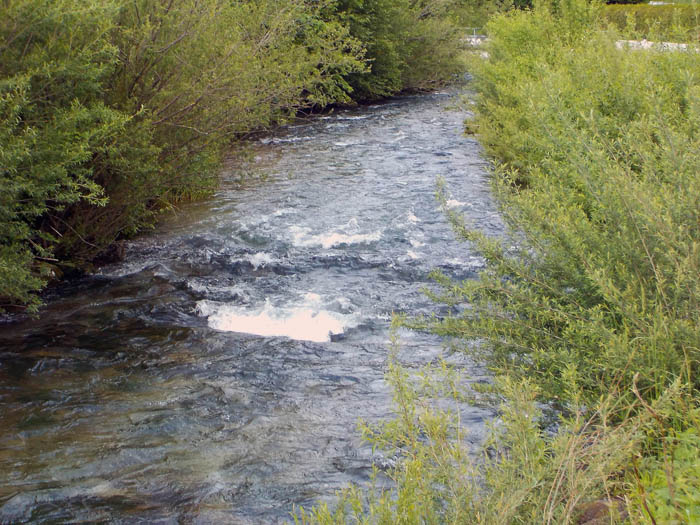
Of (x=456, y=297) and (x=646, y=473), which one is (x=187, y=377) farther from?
(x=646, y=473)

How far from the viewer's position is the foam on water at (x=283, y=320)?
7.52 meters

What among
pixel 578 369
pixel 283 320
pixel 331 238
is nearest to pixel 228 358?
pixel 283 320

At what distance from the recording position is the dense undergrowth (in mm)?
2969

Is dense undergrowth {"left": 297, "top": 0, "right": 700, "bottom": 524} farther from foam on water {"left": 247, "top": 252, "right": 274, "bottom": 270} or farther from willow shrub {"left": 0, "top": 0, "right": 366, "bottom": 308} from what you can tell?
willow shrub {"left": 0, "top": 0, "right": 366, "bottom": 308}

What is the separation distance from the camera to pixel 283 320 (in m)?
7.80

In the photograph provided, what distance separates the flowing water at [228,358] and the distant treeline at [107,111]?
2.56ft

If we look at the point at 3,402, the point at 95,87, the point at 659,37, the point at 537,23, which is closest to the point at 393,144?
the point at 537,23

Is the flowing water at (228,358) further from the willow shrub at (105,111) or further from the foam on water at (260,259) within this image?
the willow shrub at (105,111)

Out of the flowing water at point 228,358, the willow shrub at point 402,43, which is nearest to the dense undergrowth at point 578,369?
the flowing water at point 228,358

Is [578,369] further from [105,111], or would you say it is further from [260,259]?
[260,259]

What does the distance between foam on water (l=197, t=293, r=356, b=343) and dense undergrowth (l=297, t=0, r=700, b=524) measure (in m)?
1.84

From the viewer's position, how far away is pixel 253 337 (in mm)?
7426

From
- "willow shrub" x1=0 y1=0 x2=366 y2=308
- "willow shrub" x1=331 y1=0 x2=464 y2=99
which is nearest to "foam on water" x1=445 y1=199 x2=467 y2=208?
"willow shrub" x1=0 y1=0 x2=366 y2=308

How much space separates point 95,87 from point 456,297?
5085mm
